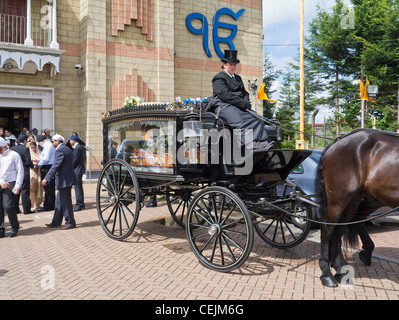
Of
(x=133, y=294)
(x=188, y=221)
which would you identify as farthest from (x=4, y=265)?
(x=188, y=221)

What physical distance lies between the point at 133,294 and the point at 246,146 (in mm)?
2328

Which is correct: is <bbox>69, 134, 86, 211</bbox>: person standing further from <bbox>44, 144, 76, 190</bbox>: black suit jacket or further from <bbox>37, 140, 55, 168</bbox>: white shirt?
<bbox>44, 144, 76, 190</bbox>: black suit jacket

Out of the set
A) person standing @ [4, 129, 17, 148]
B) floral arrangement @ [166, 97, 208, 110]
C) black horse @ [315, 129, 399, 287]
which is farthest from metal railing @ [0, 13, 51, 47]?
black horse @ [315, 129, 399, 287]

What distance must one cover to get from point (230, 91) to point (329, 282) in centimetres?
286

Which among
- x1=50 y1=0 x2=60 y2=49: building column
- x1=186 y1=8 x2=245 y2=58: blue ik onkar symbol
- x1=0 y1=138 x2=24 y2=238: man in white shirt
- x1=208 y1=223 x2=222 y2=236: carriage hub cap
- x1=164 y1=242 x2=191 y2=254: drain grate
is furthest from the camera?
x1=186 y1=8 x2=245 y2=58: blue ik onkar symbol

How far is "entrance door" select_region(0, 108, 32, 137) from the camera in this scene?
17.2 meters

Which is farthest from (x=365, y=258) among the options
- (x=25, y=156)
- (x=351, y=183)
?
(x=25, y=156)

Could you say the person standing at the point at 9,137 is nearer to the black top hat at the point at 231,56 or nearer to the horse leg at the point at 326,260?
the black top hat at the point at 231,56

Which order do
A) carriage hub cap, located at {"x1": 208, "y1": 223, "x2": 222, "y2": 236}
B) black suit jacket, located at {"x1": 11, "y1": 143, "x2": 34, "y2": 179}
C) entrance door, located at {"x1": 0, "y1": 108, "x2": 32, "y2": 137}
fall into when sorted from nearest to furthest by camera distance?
1. carriage hub cap, located at {"x1": 208, "y1": 223, "x2": 222, "y2": 236}
2. black suit jacket, located at {"x1": 11, "y1": 143, "x2": 34, "y2": 179}
3. entrance door, located at {"x1": 0, "y1": 108, "x2": 32, "y2": 137}

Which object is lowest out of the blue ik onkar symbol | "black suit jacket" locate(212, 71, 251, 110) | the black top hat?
"black suit jacket" locate(212, 71, 251, 110)

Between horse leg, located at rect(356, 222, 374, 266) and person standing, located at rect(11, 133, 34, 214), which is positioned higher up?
person standing, located at rect(11, 133, 34, 214)

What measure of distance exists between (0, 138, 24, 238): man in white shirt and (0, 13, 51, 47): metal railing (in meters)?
10.4

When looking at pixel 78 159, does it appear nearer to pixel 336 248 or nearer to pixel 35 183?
pixel 35 183

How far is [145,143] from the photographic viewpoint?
6.37 m
